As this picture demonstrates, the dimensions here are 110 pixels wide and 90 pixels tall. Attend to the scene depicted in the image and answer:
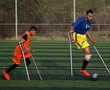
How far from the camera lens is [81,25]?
8.80 meters

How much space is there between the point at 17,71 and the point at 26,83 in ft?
7.74

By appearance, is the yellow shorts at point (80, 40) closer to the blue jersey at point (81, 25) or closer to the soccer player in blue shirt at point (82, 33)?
the soccer player in blue shirt at point (82, 33)

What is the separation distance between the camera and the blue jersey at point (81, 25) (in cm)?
874

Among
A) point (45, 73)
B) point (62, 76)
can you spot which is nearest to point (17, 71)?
point (45, 73)

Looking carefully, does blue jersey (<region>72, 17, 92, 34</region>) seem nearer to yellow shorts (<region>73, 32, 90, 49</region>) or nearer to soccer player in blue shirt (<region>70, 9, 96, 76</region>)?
soccer player in blue shirt (<region>70, 9, 96, 76</region>)

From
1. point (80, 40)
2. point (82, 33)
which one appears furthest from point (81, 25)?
point (80, 40)

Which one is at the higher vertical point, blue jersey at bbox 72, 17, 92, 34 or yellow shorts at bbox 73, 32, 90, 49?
blue jersey at bbox 72, 17, 92, 34

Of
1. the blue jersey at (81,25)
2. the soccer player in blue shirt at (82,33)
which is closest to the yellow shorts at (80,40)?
the soccer player in blue shirt at (82,33)

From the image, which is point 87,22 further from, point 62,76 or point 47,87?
point 47,87

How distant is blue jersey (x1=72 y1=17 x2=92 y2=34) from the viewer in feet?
28.7

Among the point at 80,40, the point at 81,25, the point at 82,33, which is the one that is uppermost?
the point at 81,25

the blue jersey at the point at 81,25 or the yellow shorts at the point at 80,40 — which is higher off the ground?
the blue jersey at the point at 81,25

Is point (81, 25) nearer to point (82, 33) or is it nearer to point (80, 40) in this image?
point (82, 33)

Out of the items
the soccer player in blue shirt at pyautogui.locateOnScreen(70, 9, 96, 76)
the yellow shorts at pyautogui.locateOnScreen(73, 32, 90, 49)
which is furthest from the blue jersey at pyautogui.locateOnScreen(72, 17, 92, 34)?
the yellow shorts at pyautogui.locateOnScreen(73, 32, 90, 49)
